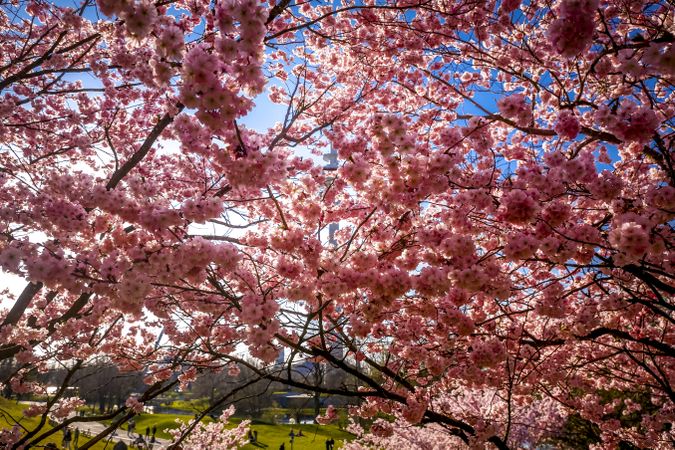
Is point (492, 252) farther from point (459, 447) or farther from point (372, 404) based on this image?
point (459, 447)

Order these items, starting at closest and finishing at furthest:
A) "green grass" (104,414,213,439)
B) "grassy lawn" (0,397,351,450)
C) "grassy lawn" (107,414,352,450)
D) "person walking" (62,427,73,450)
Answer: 1. "person walking" (62,427,73,450)
2. "grassy lawn" (0,397,351,450)
3. "grassy lawn" (107,414,352,450)
4. "green grass" (104,414,213,439)

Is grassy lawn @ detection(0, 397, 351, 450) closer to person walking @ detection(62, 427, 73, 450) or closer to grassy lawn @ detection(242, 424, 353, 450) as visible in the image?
grassy lawn @ detection(242, 424, 353, 450)

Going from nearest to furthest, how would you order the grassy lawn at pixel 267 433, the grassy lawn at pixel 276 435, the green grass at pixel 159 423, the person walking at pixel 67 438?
the person walking at pixel 67 438, the grassy lawn at pixel 267 433, the grassy lawn at pixel 276 435, the green grass at pixel 159 423

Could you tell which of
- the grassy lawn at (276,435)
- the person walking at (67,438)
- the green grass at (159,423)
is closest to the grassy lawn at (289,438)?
the grassy lawn at (276,435)

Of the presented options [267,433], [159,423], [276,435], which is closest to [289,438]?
[276,435]

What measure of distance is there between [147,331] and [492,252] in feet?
34.1

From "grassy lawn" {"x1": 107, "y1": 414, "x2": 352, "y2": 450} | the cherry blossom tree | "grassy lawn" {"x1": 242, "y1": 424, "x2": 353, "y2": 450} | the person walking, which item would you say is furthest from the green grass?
the cherry blossom tree

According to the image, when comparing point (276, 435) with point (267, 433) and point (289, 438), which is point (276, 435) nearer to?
point (267, 433)

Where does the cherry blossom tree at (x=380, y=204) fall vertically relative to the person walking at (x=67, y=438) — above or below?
above

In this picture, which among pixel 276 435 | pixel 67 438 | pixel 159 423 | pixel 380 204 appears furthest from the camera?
pixel 159 423

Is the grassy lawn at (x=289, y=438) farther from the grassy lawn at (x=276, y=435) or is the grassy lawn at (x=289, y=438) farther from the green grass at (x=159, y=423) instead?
the green grass at (x=159, y=423)

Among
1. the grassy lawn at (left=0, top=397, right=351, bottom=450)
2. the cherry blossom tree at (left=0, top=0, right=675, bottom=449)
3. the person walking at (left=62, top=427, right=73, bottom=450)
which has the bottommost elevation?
the person walking at (left=62, top=427, right=73, bottom=450)

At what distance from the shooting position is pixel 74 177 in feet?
13.6

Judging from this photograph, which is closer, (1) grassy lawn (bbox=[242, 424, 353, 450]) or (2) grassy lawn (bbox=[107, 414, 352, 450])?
(1) grassy lawn (bbox=[242, 424, 353, 450])
